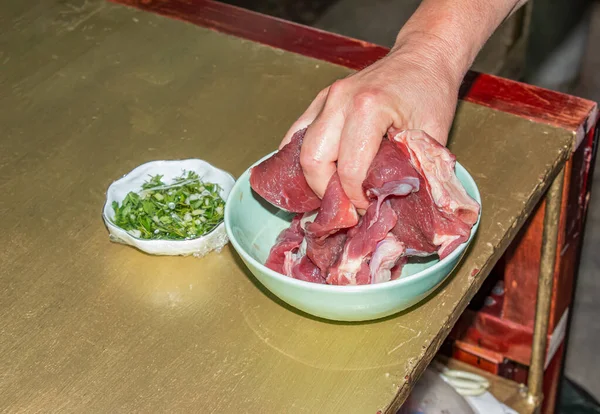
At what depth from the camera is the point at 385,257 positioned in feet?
3.67

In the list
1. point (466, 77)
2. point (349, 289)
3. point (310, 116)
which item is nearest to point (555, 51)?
point (466, 77)

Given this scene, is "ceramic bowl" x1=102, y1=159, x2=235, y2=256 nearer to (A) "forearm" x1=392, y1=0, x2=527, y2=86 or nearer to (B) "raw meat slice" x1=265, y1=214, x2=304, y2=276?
(B) "raw meat slice" x1=265, y1=214, x2=304, y2=276

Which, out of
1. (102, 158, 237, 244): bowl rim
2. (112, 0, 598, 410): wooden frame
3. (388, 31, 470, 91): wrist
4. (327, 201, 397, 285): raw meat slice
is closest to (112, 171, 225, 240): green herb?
(102, 158, 237, 244): bowl rim

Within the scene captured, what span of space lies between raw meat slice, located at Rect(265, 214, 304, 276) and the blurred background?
4.43 feet

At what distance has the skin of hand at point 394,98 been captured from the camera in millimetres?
1130

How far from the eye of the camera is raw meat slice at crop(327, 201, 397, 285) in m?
1.11

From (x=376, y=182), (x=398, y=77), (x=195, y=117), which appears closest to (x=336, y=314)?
(x=376, y=182)

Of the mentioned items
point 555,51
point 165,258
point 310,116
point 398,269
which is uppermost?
point 310,116

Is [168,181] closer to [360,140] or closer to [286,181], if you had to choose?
[286,181]

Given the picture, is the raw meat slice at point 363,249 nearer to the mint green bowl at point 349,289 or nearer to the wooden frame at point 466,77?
the mint green bowl at point 349,289

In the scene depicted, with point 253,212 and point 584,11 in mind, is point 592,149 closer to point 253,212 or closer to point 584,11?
point 253,212

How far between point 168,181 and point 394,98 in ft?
1.46

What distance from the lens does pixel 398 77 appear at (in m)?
1.22

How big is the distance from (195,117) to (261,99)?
142mm
